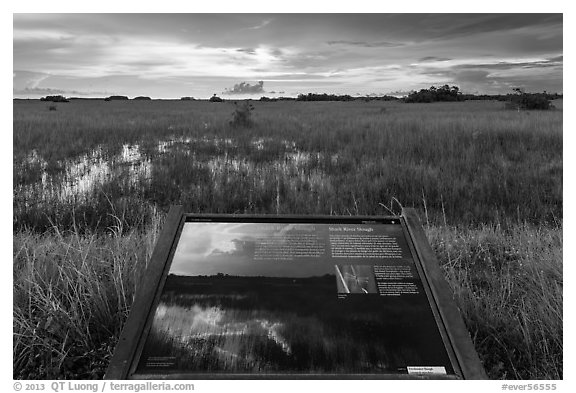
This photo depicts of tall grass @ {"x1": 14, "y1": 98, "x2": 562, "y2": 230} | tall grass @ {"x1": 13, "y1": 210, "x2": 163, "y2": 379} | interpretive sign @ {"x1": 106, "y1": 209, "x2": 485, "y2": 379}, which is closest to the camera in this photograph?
interpretive sign @ {"x1": 106, "y1": 209, "x2": 485, "y2": 379}

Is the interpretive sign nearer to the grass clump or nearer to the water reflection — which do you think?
the grass clump

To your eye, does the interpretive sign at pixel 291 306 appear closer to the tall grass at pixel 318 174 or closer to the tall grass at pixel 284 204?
the tall grass at pixel 284 204

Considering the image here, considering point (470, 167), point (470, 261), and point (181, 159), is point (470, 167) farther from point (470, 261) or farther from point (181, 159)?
point (181, 159)

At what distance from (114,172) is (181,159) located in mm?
1250

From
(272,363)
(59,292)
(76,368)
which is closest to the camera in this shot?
(272,363)

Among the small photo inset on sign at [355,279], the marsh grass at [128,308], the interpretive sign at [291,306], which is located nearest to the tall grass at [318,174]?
the marsh grass at [128,308]

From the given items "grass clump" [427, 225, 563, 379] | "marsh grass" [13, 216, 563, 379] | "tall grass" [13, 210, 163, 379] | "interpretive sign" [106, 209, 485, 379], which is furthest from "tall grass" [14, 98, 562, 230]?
"interpretive sign" [106, 209, 485, 379]

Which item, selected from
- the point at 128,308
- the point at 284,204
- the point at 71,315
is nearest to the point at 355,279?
the point at 128,308

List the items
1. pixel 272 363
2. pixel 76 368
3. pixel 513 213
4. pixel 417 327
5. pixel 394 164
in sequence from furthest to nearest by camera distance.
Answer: pixel 394 164 → pixel 513 213 → pixel 76 368 → pixel 417 327 → pixel 272 363

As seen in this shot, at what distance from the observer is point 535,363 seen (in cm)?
264

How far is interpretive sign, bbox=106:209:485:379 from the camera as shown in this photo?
6.38 feet

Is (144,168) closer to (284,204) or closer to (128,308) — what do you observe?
(284,204)

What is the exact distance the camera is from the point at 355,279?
7.75ft

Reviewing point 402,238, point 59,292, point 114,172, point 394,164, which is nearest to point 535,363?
point 402,238
